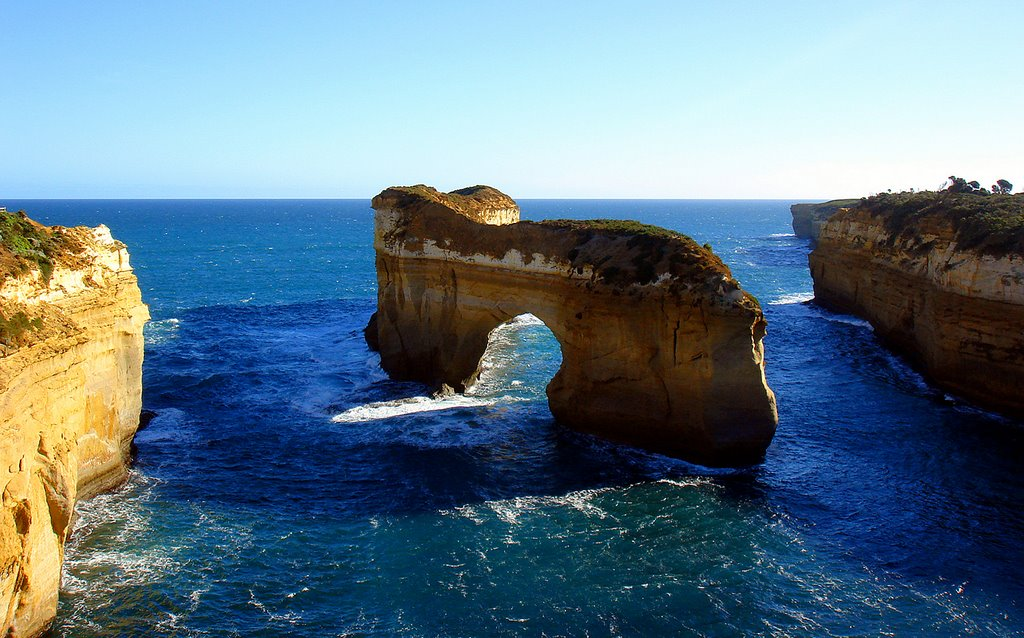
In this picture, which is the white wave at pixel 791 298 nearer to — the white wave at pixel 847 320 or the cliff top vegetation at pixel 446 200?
the white wave at pixel 847 320

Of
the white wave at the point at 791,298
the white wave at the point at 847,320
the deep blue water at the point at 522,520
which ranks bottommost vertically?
the deep blue water at the point at 522,520

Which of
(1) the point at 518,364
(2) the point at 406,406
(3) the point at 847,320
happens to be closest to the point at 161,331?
(2) the point at 406,406

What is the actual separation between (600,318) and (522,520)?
32.0ft

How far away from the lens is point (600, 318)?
30.1 m

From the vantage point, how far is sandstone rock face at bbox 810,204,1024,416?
3322 centimetres

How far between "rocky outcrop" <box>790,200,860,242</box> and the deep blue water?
287ft

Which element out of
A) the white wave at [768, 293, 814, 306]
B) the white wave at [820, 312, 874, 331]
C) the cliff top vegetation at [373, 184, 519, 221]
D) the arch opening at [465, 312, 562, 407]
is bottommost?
the arch opening at [465, 312, 562, 407]

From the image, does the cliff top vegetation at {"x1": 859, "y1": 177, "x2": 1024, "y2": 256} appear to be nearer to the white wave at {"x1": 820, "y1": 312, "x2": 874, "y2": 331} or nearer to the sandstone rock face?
the sandstone rock face

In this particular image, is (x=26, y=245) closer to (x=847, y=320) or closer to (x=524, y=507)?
(x=524, y=507)

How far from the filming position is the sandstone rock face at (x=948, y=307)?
1308 inches

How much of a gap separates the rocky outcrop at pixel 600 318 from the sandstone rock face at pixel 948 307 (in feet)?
44.0

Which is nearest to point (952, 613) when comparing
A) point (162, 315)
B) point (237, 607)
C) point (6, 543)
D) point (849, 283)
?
point (237, 607)

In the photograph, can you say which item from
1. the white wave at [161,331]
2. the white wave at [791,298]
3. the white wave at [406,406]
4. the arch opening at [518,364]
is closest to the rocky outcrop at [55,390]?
the white wave at [406,406]

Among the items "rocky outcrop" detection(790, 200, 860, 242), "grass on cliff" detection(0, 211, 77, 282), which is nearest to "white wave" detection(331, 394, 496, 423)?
"grass on cliff" detection(0, 211, 77, 282)
